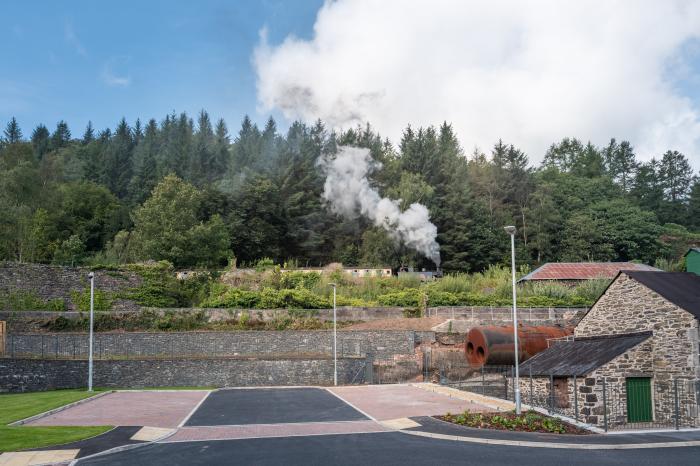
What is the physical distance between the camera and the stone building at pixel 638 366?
22000mm

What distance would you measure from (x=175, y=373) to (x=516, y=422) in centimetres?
2287

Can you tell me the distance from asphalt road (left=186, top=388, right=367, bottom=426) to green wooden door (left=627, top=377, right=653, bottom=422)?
32.1 ft

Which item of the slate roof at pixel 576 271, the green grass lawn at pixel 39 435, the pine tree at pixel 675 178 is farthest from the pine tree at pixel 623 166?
the green grass lawn at pixel 39 435

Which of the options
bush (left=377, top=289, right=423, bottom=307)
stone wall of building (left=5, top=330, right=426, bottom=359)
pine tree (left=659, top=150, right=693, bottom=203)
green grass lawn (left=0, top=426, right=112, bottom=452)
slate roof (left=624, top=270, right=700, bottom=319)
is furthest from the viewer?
pine tree (left=659, top=150, right=693, bottom=203)

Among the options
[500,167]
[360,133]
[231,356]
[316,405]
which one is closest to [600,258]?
[500,167]

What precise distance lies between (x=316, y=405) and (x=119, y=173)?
7094 centimetres

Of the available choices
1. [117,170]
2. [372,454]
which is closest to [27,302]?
[372,454]

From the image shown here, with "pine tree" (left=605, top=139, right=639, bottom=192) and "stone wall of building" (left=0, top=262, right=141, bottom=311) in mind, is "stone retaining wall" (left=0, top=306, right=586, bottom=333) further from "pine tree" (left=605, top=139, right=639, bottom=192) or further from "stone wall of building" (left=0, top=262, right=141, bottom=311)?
"pine tree" (left=605, top=139, right=639, bottom=192)

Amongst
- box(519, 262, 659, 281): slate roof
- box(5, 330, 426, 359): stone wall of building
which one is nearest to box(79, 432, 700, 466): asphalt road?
box(5, 330, 426, 359): stone wall of building

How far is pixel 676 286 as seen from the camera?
25547mm

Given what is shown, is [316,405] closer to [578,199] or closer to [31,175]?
[31,175]

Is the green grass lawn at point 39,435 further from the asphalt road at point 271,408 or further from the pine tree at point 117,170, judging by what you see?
the pine tree at point 117,170

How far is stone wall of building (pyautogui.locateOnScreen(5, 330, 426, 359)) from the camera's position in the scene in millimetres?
38625

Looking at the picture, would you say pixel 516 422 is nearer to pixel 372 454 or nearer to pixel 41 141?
pixel 372 454
